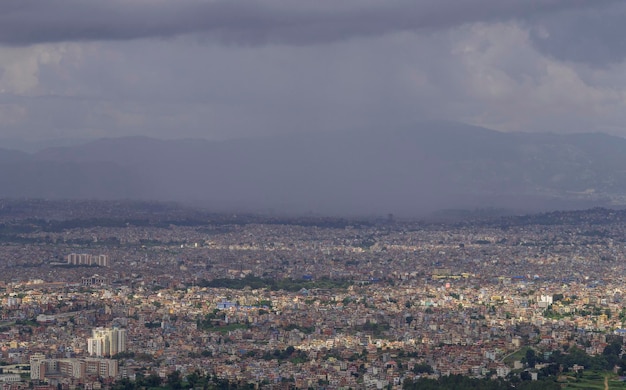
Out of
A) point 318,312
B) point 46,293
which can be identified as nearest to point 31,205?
point 46,293

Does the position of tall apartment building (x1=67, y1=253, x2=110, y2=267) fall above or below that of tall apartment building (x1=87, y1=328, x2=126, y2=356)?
above

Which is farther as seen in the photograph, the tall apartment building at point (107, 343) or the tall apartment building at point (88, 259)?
the tall apartment building at point (88, 259)

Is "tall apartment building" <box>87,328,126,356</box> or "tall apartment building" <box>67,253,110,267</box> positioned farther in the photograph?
"tall apartment building" <box>67,253,110,267</box>

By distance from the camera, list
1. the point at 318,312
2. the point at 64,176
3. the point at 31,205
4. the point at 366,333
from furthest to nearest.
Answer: the point at 64,176
the point at 31,205
the point at 318,312
the point at 366,333

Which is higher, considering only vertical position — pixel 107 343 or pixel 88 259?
pixel 88 259

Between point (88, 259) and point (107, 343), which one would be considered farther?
point (88, 259)

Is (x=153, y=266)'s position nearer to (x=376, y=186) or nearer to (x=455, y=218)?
(x=455, y=218)

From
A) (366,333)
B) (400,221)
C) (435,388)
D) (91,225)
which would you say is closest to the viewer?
(435,388)

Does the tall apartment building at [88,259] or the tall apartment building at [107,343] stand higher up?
the tall apartment building at [88,259]
